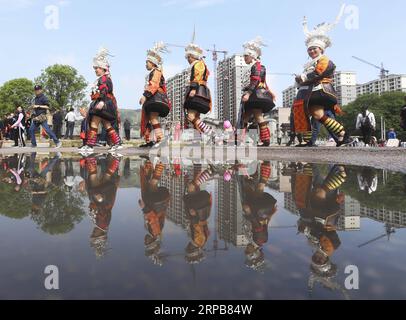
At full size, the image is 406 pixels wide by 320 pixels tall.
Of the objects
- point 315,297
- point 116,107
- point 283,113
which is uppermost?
point 283,113

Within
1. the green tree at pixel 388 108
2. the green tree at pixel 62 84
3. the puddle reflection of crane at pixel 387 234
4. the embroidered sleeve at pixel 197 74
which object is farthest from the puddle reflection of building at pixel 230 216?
the green tree at pixel 388 108

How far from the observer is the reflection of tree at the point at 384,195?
2156 millimetres

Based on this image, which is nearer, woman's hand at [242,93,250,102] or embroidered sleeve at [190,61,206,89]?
woman's hand at [242,93,250,102]

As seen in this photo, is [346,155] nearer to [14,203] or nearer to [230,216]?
[230,216]

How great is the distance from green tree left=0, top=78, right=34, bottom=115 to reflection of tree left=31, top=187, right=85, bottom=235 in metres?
55.1

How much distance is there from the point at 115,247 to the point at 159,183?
1.84 metres

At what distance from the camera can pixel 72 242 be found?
1.44 meters

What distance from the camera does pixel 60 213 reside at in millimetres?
1956

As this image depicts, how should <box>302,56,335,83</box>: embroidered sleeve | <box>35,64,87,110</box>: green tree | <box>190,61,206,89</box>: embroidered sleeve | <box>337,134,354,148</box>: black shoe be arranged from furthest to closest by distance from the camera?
<box>35,64,87,110</box>: green tree
<box>190,61,206,89</box>: embroidered sleeve
<box>337,134,354,148</box>: black shoe
<box>302,56,335,83</box>: embroidered sleeve

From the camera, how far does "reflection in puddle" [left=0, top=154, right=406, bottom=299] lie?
101 centimetres

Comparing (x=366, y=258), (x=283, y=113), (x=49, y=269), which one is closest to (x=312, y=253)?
(x=366, y=258)

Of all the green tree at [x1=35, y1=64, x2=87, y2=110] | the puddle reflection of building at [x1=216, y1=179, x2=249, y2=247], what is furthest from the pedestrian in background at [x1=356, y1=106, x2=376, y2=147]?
the green tree at [x1=35, y1=64, x2=87, y2=110]

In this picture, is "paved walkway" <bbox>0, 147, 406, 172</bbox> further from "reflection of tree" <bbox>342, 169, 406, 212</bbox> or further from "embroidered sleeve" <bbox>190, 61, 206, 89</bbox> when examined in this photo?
"embroidered sleeve" <bbox>190, 61, 206, 89</bbox>
